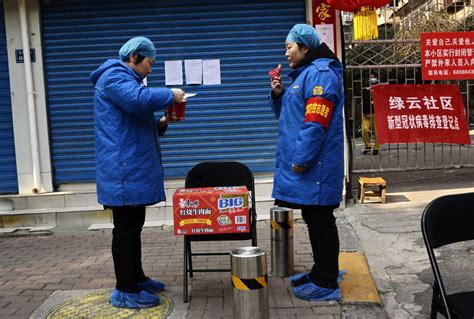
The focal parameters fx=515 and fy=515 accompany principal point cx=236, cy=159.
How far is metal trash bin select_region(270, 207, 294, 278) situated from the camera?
14.2 ft

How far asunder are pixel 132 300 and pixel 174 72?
3.64 meters

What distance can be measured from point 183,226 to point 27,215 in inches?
147

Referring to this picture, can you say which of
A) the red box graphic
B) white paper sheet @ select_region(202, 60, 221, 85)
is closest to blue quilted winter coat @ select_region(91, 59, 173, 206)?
the red box graphic

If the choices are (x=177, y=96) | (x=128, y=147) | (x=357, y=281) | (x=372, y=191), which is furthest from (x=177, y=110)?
(x=372, y=191)

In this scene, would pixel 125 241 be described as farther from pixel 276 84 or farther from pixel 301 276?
pixel 276 84

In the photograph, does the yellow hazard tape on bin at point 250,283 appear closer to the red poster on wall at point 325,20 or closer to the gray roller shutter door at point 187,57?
the gray roller shutter door at point 187,57

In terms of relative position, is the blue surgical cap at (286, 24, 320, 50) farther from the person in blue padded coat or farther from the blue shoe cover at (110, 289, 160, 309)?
the blue shoe cover at (110, 289, 160, 309)

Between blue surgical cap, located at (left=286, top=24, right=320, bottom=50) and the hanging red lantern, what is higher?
the hanging red lantern

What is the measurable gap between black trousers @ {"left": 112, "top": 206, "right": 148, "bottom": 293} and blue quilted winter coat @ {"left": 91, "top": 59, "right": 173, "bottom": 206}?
144 mm

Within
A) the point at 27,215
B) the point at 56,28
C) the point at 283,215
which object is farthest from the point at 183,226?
the point at 56,28

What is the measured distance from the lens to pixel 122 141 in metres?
3.53

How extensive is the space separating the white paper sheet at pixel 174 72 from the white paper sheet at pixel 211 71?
0.98 ft

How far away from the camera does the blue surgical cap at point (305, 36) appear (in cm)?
366

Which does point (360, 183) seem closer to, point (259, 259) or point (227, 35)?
point (227, 35)
